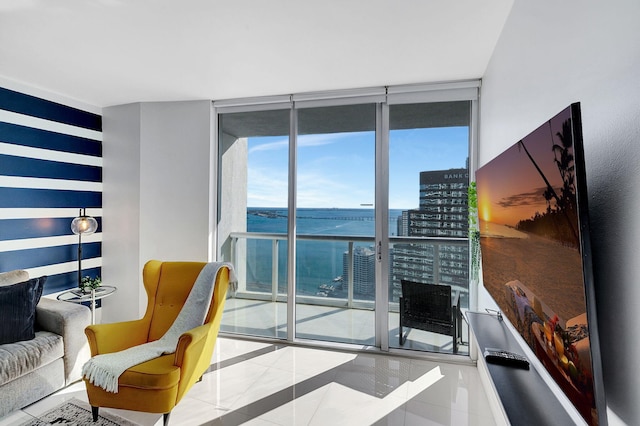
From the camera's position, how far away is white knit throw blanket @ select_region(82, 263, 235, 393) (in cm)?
199

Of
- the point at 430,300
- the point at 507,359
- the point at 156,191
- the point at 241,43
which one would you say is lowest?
the point at 430,300

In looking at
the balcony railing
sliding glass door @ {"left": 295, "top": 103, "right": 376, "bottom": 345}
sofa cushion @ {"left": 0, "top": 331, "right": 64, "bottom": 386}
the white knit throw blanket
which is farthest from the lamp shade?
sliding glass door @ {"left": 295, "top": 103, "right": 376, "bottom": 345}

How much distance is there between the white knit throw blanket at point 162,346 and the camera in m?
1.99

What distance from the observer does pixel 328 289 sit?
347 centimetres

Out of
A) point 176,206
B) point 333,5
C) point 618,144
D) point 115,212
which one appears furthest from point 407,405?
point 115,212

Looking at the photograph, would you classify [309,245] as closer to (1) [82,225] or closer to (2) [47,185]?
(1) [82,225]

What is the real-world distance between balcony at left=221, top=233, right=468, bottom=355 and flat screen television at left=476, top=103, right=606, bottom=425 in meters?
1.71

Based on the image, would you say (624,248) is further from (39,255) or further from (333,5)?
(39,255)

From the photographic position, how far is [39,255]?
3.19m

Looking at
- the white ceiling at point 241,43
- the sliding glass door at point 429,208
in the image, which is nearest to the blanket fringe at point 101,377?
the white ceiling at point 241,43

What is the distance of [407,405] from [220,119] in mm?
3403

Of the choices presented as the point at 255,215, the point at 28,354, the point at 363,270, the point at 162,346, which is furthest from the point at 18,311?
the point at 363,270

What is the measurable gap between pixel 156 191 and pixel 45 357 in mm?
1853

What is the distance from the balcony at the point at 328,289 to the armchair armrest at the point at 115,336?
49.9 inches
